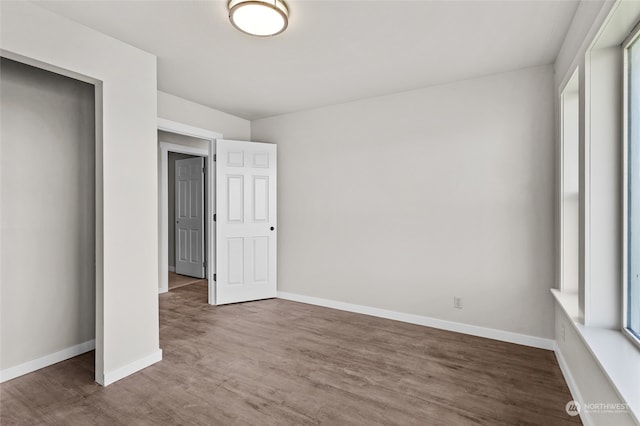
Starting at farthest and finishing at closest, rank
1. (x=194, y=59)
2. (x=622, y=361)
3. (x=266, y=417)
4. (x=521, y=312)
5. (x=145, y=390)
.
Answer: (x=521, y=312), (x=194, y=59), (x=145, y=390), (x=266, y=417), (x=622, y=361)

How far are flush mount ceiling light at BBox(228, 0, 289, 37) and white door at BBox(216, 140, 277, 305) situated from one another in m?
2.35

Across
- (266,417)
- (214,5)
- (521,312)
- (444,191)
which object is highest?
(214,5)

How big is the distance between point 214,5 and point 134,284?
6.90 feet

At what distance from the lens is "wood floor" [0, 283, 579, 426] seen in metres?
2.04

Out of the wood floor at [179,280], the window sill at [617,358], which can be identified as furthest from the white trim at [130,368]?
the window sill at [617,358]

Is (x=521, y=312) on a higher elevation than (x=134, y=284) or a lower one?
lower

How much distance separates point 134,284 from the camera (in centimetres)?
262

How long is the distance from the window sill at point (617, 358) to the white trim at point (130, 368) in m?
2.94

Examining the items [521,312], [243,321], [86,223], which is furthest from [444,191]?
[86,223]

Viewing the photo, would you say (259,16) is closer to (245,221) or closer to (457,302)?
(245,221)

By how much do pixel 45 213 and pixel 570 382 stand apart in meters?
4.18

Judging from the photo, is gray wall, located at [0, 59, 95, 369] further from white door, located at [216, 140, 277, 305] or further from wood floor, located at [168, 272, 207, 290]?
wood floor, located at [168, 272, 207, 290]

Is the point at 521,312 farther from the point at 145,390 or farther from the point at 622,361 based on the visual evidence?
the point at 145,390

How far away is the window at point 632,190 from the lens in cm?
169
